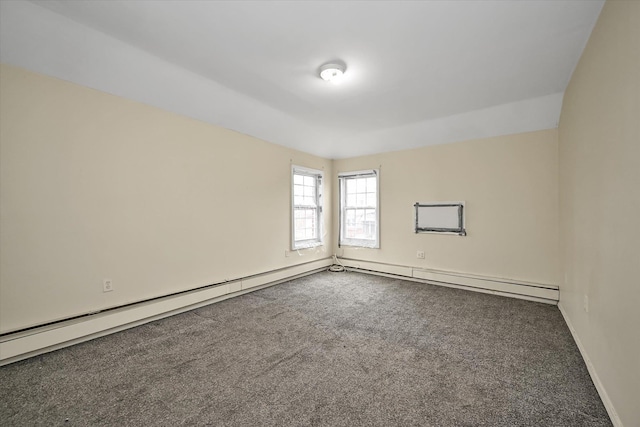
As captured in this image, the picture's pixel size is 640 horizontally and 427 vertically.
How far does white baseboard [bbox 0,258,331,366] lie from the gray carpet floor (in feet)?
0.30

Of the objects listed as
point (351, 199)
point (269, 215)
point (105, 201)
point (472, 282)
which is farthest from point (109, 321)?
point (472, 282)

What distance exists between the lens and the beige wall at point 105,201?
6.88 feet

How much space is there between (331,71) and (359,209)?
303 centimetres

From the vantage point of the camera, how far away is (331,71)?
267cm

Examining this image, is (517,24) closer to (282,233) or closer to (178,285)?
(282,233)

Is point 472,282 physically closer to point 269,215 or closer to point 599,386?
point 599,386

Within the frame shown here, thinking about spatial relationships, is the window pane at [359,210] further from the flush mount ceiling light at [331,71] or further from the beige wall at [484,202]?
the flush mount ceiling light at [331,71]

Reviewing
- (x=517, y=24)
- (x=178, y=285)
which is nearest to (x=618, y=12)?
(x=517, y=24)

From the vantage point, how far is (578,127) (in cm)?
238

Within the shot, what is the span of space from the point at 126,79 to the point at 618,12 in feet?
12.1

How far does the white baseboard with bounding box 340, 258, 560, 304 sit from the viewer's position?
3.47m

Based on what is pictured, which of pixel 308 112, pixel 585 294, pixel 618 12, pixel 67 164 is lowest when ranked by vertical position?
pixel 585 294

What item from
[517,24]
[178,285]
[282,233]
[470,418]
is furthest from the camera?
[282,233]

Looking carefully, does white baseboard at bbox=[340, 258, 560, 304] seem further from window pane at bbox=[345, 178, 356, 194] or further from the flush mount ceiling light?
the flush mount ceiling light
